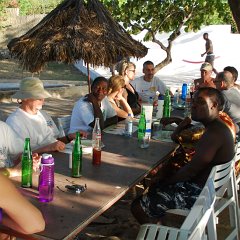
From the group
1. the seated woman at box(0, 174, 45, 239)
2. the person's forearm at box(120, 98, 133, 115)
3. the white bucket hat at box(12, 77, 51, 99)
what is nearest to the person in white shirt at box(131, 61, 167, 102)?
the person's forearm at box(120, 98, 133, 115)

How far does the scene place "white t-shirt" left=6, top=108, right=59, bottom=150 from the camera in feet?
12.0

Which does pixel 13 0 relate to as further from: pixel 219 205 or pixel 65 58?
pixel 219 205

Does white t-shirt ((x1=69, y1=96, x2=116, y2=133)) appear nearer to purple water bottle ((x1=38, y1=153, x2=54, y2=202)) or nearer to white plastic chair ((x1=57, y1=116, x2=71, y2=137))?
white plastic chair ((x1=57, y1=116, x2=71, y2=137))

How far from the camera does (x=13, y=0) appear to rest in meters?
25.0

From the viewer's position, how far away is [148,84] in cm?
711

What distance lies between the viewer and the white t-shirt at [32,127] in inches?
144

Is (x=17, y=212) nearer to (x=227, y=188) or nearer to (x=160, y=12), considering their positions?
(x=227, y=188)

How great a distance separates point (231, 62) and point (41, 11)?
13.3 metres

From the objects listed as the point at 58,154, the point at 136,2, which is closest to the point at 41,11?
the point at 136,2

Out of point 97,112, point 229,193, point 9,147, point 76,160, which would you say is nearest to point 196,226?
point 76,160

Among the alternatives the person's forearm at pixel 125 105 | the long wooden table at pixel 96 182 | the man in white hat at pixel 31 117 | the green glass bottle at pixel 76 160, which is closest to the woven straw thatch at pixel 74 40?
the person's forearm at pixel 125 105

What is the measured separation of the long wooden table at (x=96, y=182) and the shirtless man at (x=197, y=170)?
0.24 meters

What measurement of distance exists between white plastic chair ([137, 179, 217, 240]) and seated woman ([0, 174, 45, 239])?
774mm

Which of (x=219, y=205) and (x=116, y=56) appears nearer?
Result: (x=219, y=205)
